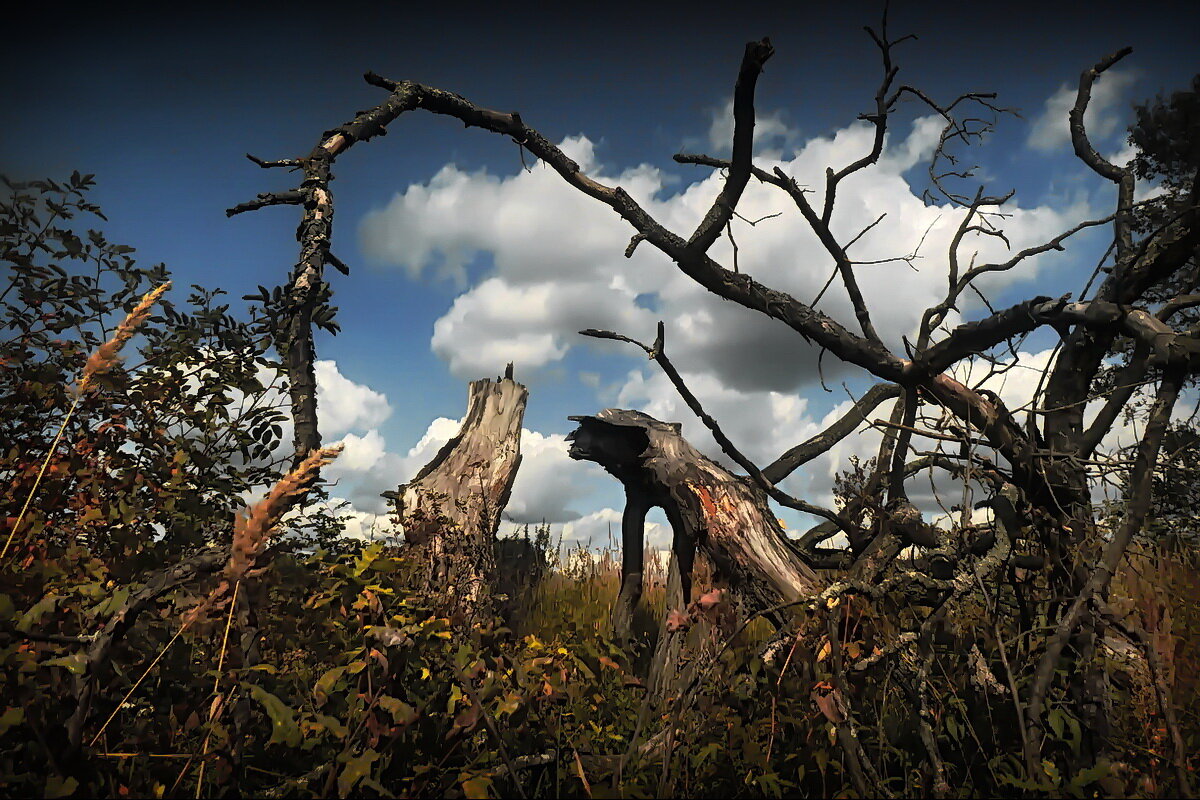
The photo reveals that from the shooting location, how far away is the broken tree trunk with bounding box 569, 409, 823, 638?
4.04 metres

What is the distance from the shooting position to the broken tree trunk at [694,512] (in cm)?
404

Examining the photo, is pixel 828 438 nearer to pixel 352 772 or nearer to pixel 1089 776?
pixel 1089 776

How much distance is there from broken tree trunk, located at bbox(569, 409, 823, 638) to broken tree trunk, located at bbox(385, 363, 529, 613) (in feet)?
3.56

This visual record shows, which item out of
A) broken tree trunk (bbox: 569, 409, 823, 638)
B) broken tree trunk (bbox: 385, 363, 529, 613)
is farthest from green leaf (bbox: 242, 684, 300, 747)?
broken tree trunk (bbox: 569, 409, 823, 638)

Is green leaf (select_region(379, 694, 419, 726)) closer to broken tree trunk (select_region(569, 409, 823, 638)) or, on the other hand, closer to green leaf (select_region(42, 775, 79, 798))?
green leaf (select_region(42, 775, 79, 798))

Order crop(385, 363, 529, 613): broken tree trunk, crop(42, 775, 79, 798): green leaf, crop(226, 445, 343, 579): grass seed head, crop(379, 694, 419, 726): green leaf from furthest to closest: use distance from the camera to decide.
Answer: crop(385, 363, 529, 613): broken tree trunk → crop(379, 694, 419, 726): green leaf → crop(226, 445, 343, 579): grass seed head → crop(42, 775, 79, 798): green leaf

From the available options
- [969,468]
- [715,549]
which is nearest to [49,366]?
[715,549]

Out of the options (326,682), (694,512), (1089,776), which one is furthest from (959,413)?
(326,682)

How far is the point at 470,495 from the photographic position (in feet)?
20.0

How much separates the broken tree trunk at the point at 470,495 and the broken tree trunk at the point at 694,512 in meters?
1.09

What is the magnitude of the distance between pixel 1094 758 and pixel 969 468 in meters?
1.04

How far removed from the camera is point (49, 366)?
10.3ft

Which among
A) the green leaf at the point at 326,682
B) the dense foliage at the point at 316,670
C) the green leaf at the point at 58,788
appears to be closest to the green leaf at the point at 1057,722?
the dense foliage at the point at 316,670

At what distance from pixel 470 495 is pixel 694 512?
8.07 ft
